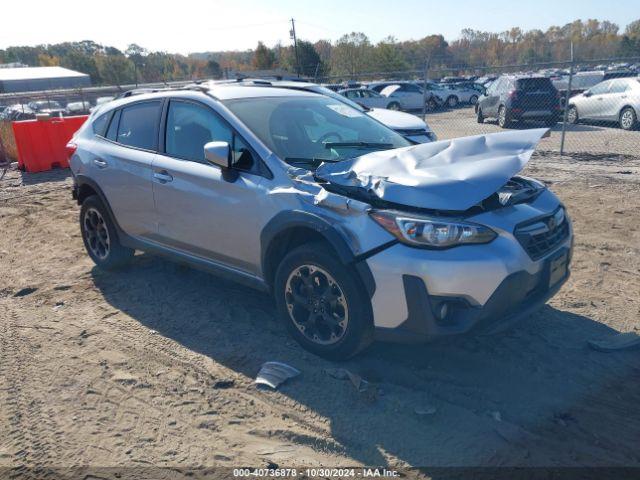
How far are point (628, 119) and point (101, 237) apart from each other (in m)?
14.6

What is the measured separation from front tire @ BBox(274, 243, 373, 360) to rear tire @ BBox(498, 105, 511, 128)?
14910 mm

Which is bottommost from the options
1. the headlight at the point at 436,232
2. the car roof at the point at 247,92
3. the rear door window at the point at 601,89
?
the rear door window at the point at 601,89

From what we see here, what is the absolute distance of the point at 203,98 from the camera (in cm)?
455

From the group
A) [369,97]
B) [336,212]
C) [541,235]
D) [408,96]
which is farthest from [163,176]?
[408,96]

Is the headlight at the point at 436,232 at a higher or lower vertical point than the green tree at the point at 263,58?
lower

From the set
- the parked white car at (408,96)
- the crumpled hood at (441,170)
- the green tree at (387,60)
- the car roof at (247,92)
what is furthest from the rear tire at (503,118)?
the green tree at (387,60)

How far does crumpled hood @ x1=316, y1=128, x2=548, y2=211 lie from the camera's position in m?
3.38

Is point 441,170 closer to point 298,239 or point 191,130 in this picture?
point 298,239

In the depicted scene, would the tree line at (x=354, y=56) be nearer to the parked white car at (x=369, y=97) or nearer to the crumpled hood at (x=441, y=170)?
the parked white car at (x=369, y=97)

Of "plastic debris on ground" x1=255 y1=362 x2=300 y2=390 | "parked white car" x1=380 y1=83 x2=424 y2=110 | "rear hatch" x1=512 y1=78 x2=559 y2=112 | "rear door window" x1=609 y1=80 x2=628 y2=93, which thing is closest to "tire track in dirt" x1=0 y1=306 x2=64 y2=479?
"plastic debris on ground" x1=255 y1=362 x2=300 y2=390

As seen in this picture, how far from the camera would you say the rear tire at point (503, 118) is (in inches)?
674

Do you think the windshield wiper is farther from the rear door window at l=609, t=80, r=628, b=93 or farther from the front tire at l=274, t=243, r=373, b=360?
the rear door window at l=609, t=80, r=628, b=93

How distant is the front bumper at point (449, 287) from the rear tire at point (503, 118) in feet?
48.6

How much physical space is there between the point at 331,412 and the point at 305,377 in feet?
1.38
